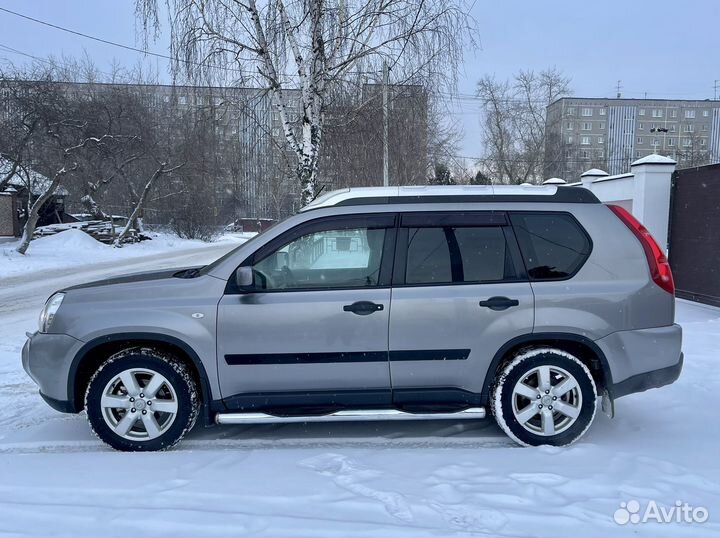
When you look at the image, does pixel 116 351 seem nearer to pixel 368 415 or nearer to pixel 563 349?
pixel 368 415

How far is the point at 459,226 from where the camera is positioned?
12.8 feet

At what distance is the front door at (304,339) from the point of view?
3.69m

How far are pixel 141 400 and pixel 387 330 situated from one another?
1.81 m

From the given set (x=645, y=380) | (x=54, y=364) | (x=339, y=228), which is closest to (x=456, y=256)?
(x=339, y=228)

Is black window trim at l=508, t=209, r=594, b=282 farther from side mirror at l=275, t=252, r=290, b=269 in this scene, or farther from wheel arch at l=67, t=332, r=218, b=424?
wheel arch at l=67, t=332, r=218, b=424

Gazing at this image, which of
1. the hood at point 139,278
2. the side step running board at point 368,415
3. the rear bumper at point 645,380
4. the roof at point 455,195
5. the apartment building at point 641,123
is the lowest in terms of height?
the side step running board at point 368,415

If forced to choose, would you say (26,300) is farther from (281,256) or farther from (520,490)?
(520,490)

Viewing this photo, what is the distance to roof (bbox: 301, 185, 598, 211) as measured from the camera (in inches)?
157

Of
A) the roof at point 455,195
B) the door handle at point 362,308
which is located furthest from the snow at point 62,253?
the door handle at point 362,308

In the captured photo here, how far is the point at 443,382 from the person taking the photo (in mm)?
3801

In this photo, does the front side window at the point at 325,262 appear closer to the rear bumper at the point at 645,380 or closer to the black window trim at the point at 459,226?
the black window trim at the point at 459,226

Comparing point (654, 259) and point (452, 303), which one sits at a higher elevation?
point (654, 259)

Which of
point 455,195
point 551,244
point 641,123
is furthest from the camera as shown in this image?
point 641,123

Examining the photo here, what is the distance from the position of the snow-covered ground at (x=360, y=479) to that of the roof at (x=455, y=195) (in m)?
1.81
